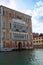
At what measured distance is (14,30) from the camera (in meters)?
54.3

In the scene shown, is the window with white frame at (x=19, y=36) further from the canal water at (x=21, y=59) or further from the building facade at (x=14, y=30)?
the canal water at (x=21, y=59)

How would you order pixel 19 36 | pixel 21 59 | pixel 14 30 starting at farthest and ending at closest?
pixel 19 36 → pixel 14 30 → pixel 21 59

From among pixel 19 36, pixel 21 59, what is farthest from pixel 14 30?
pixel 21 59

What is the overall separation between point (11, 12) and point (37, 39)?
191 ft

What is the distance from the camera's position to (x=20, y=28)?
56938mm

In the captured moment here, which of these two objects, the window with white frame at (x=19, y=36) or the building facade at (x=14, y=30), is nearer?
the building facade at (x=14, y=30)

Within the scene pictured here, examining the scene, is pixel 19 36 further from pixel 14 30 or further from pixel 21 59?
pixel 21 59

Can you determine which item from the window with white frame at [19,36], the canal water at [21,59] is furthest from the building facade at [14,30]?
the canal water at [21,59]

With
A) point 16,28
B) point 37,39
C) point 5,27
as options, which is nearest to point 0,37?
point 5,27

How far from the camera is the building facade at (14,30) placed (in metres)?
50.5

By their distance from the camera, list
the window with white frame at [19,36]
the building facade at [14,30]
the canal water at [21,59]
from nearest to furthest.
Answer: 1. the canal water at [21,59]
2. the building facade at [14,30]
3. the window with white frame at [19,36]

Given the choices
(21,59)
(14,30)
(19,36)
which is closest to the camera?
(21,59)

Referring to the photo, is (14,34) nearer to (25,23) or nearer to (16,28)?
(16,28)

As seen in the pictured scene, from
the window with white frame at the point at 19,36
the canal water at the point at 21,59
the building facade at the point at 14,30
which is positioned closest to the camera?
the canal water at the point at 21,59
